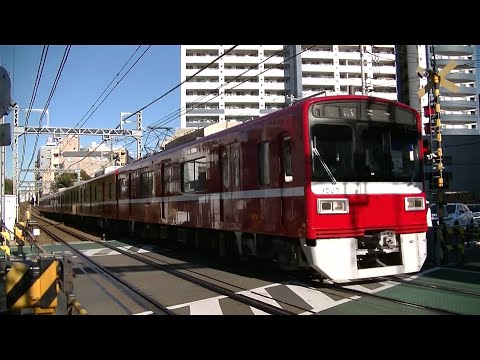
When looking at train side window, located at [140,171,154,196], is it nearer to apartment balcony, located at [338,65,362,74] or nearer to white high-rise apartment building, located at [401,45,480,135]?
white high-rise apartment building, located at [401,45,480,135]

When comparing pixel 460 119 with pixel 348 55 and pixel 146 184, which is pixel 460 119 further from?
pixel 146 184

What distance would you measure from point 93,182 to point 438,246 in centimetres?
1898

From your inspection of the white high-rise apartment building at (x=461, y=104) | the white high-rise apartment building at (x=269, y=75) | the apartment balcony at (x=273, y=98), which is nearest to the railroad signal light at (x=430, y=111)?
the white high-rise apartment building at (x=461, y=104)

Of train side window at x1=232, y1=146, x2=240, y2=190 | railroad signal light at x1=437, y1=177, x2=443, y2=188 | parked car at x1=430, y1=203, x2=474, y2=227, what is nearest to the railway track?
train side window at x1=232, y1=146, x2=240, y2=190

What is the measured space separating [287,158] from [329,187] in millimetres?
964

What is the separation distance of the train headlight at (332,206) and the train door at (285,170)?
712 millimetres

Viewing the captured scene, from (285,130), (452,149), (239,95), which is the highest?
(239,95)

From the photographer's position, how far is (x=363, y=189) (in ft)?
24.1

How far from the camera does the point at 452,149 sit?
4450cm

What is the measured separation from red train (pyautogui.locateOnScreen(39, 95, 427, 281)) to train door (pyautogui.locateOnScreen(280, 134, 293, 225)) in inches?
0.7

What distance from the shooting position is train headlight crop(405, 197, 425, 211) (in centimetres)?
791

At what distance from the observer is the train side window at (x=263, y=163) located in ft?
27.2
